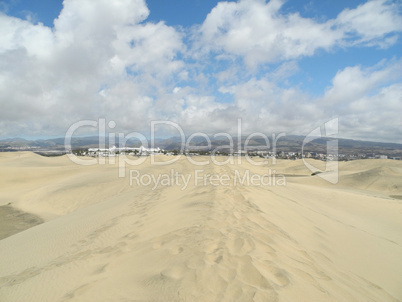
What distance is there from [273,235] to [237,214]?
145 cm

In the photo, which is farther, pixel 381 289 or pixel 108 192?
pixel 108 192

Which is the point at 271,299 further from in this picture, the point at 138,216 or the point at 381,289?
the point at 138,216

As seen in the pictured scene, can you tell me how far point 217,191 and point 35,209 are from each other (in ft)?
47.4

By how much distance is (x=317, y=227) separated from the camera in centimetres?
744

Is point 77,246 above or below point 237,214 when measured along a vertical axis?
below

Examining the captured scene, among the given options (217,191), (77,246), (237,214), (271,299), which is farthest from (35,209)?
(271,299)

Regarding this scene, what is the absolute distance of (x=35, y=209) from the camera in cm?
1661

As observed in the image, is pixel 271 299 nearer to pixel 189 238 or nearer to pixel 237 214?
pixel 189 238

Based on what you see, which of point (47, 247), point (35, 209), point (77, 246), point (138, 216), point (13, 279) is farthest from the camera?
point (35, 209)

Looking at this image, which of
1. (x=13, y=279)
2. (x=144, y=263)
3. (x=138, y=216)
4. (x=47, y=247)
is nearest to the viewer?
(x=144, y=263)

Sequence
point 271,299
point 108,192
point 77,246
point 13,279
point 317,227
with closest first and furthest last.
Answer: point 271,299
point 13,279
point 77,246
point 317,227
point 108,192

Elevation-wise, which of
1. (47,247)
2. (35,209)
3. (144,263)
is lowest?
(35,209)

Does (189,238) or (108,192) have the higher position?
(189,238)

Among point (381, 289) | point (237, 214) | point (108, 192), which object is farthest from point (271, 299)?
point (108, 192)
